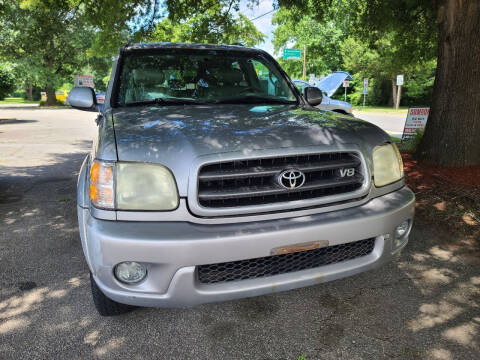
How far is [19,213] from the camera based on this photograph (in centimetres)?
459

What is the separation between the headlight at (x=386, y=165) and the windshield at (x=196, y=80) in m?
1.12

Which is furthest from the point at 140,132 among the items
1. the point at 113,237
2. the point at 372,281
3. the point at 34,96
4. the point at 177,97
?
the point at 34,96

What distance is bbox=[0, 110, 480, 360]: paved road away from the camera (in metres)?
Result: 2.20

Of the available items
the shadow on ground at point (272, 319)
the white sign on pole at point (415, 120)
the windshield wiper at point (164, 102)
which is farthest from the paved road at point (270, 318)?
the white sign on pole at point (415, 120)

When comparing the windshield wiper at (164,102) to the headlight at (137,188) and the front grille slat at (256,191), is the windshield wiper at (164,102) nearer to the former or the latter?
the headlight at (137,188)

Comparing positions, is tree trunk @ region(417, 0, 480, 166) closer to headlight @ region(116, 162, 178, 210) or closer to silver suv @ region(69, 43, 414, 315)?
silver suv @ region(69, 43, 414, 315)

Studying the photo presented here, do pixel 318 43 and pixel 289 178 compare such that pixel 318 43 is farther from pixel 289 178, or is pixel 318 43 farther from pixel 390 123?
pixel 289 178

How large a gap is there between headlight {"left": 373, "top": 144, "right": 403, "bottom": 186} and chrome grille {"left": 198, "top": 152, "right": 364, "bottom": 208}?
0.55 ft

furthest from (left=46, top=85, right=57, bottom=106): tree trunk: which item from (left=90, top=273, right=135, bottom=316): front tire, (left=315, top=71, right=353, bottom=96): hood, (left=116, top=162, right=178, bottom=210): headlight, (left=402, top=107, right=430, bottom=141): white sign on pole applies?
(left=116, top=162, right=178, bottom=210): headlight

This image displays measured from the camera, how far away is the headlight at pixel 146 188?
1999mm

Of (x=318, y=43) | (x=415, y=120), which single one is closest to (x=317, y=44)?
(x=318, y=43)

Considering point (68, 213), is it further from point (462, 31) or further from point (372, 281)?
point (462, 31)

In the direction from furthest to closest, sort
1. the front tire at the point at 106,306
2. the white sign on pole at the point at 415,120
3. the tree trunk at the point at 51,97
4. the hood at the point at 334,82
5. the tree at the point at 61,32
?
the tree trunk at the point at 51,97
the hood at the point at 334,82
the white sign on pole at the point at 415,120
the tree at the point at 61,32
the front tire at the point at 106,306

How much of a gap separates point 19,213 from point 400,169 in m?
4.28
